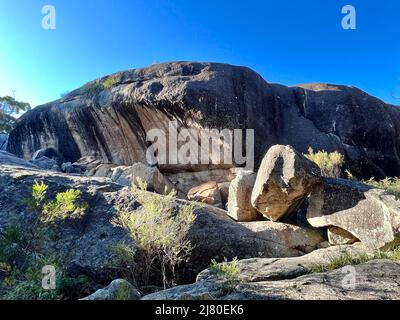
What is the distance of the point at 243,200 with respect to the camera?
1145 centimetres

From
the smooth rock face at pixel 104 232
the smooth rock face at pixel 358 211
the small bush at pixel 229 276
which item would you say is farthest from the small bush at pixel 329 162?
the small bush at pixel 229 276

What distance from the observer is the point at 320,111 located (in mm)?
18688

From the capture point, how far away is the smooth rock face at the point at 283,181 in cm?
982

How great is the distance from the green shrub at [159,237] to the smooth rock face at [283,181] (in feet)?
8.48

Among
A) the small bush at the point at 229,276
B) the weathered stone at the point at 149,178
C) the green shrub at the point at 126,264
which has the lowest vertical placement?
the green shrub at the point at 126,264

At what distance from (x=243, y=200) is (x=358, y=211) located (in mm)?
3521

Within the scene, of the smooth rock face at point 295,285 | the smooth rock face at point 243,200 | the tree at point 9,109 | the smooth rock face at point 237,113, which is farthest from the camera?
the tree at point 9,109

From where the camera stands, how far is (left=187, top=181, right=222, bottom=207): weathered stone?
47.6ft

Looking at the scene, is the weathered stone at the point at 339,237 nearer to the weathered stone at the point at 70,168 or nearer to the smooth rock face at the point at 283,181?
the smooth rock face at the point at 283,181

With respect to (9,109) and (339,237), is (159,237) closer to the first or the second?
(339,237)

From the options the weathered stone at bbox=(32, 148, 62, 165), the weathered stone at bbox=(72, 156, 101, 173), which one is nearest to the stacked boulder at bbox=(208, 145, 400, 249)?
the weathered stone at bbox=(72, 156, 101, 173)

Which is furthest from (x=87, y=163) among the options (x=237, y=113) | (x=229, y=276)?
(x=229, y=276)

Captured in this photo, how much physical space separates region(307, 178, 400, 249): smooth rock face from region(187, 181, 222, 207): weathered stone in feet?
15.7

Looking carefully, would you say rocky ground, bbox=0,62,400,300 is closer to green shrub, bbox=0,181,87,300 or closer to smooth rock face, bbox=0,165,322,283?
smooth rock face, bbox=0,165,322,283
